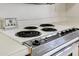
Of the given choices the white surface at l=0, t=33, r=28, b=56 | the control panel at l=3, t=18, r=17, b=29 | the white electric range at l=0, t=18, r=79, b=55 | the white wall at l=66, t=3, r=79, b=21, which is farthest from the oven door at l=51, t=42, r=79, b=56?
the white wall at l=66, t=3, r=79, b=21

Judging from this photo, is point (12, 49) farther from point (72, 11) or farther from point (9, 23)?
point (72, 11)

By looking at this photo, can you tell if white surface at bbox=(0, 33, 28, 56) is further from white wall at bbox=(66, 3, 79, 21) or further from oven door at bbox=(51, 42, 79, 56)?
white wall at bbox=(66, 3, 79, 21)

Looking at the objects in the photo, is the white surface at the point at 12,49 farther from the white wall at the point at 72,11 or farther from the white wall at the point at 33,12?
the white wall at the point at 72,11

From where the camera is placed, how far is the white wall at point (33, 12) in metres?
1.53

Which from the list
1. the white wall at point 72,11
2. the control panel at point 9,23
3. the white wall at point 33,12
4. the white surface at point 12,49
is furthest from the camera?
the white wall at point 72,11

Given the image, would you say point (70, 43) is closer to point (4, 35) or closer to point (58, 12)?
point (4, 35)

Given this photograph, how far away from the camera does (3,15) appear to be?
1485 millimetres

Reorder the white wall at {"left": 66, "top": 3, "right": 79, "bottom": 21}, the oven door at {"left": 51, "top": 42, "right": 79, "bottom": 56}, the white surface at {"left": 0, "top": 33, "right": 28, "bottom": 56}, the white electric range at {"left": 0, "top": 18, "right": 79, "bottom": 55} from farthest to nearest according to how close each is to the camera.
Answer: the white wall at {"left": 66, "top": 3, "right": 79, "bottom": 21} → the oven door at {"left": 51, "top": 42, "right": 79, "bottom": 56} → the white electric range at {"left": 0, "top": 18, "right": 79, "bottom": 55} → the white surface at {"left": 0, "top": 33, "right": 28, "bottom": 56}

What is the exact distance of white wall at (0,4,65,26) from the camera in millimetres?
1530

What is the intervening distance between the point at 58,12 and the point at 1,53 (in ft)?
4.92

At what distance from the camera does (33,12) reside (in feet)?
5.83

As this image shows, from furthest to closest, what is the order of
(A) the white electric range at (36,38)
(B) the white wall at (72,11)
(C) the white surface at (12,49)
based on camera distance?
1. (B) the white wall at (72,11)
2. (A) the white electric range at (36,38)
3. (C) the white surface at (12,49)

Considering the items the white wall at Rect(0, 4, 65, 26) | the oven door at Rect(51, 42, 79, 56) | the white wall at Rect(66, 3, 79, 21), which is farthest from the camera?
the white wall at Rect(66, 3, 79, 21)

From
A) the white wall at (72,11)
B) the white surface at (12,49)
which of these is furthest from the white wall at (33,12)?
the white surface at (12,49)
